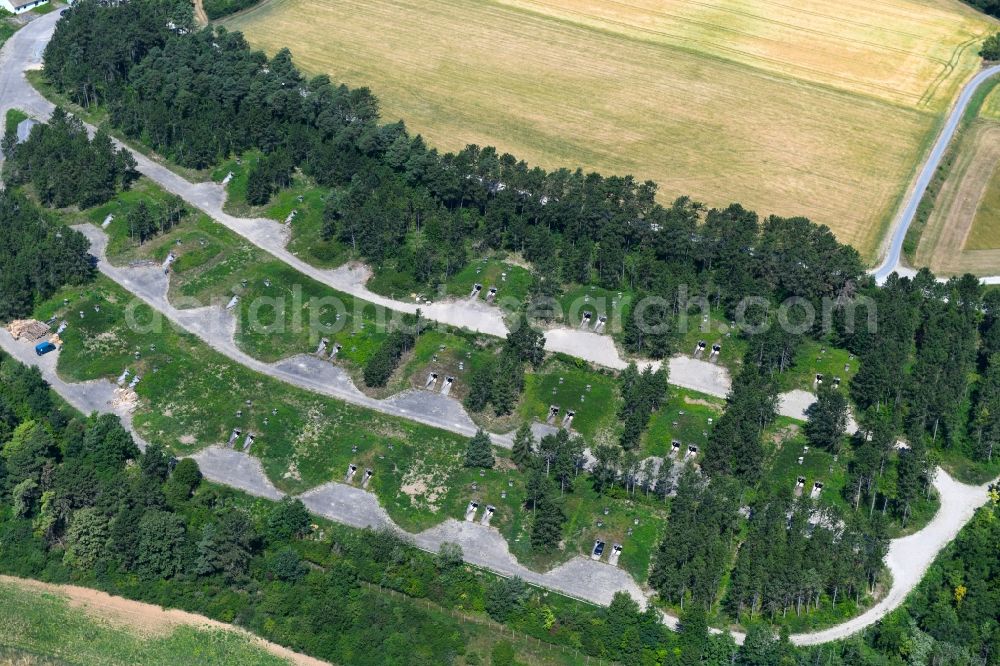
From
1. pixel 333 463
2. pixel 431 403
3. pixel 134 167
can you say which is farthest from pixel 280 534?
pixel 134 167

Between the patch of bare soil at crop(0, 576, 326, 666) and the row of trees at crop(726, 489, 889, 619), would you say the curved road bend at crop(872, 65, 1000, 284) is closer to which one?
the row of trees at crop(726, 489, 889, 619)

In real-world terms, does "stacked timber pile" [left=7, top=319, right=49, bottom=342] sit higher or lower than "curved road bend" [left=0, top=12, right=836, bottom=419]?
lower

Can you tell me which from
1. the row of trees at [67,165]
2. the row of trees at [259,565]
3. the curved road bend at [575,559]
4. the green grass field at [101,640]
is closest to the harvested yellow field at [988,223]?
the curved road bend at [575,559]

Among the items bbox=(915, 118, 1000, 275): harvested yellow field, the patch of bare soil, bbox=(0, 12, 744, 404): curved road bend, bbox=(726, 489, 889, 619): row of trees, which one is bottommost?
the patch of bare soil

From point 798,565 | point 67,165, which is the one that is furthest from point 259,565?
point 67,165

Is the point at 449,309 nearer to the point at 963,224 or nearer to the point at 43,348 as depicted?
the point at 43,348

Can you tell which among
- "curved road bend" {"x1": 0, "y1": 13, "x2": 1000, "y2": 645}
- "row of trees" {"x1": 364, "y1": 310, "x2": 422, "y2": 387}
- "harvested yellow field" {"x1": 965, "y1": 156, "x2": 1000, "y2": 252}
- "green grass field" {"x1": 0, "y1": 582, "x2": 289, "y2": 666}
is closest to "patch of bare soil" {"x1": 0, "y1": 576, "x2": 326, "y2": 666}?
"green grass field" {"x1": 0, "y1": 582, "x2": 289, "y2": 666}

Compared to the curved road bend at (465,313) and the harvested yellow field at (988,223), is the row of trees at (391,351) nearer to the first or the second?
the curved road bend at (465,313)

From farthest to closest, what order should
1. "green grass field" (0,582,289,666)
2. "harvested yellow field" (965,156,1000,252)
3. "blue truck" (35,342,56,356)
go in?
"harvested yellow field" (965,156,1000,252) → "blue truck" (35,342,56,356) → "green grass field" (0,582,289,666)
